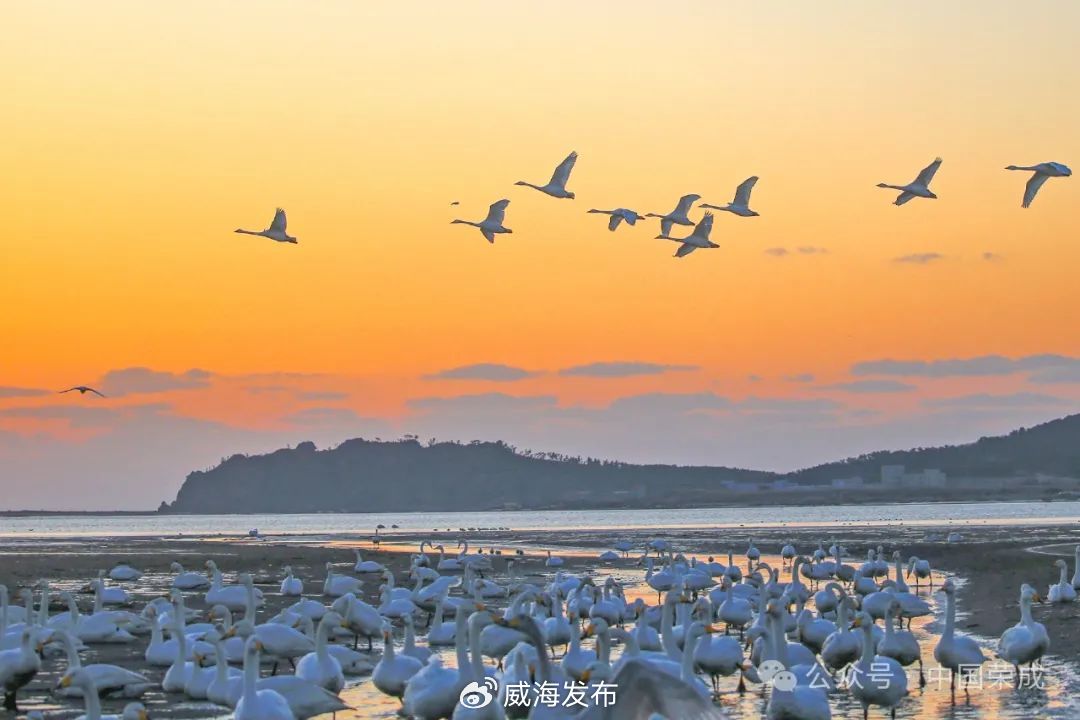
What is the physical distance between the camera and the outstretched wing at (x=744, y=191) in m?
31.8

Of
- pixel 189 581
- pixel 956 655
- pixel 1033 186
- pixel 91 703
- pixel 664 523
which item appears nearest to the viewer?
pixel 91 703

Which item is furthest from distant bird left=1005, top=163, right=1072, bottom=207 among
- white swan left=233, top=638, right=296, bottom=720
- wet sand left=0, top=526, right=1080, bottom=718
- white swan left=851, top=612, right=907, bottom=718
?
white swan left=233, top=638, right=296, bottom=720

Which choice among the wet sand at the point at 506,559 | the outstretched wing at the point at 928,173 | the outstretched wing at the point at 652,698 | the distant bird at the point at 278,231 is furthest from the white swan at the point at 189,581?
the outstretched wing at the point at 652,698

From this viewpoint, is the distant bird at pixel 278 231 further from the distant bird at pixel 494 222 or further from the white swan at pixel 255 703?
the white swan at pixel 255 703

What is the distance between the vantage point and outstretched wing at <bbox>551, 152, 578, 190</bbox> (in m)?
30.2

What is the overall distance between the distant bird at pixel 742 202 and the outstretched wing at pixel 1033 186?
7.17 m

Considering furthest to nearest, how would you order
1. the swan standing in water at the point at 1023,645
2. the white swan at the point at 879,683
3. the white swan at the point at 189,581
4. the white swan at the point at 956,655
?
1. the white swan at the point at 189,581
2. the swan standing in water at the point at 1023,645
3. the white swan at the point at 956,655
4. the white swan at the point at 879,683

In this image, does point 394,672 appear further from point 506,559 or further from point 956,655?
point 506,559

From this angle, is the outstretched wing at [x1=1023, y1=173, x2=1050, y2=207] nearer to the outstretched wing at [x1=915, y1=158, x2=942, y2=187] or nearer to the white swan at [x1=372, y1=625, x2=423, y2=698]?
the outstretched wing at [x1=915, y1=158, x2=942, y2=187]

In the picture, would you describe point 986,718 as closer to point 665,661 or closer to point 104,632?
point 665,661

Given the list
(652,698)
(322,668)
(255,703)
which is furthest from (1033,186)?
(652,698)

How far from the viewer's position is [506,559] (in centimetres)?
4950

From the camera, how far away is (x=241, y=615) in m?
30.0

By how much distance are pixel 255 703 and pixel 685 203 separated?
67.1 ft
